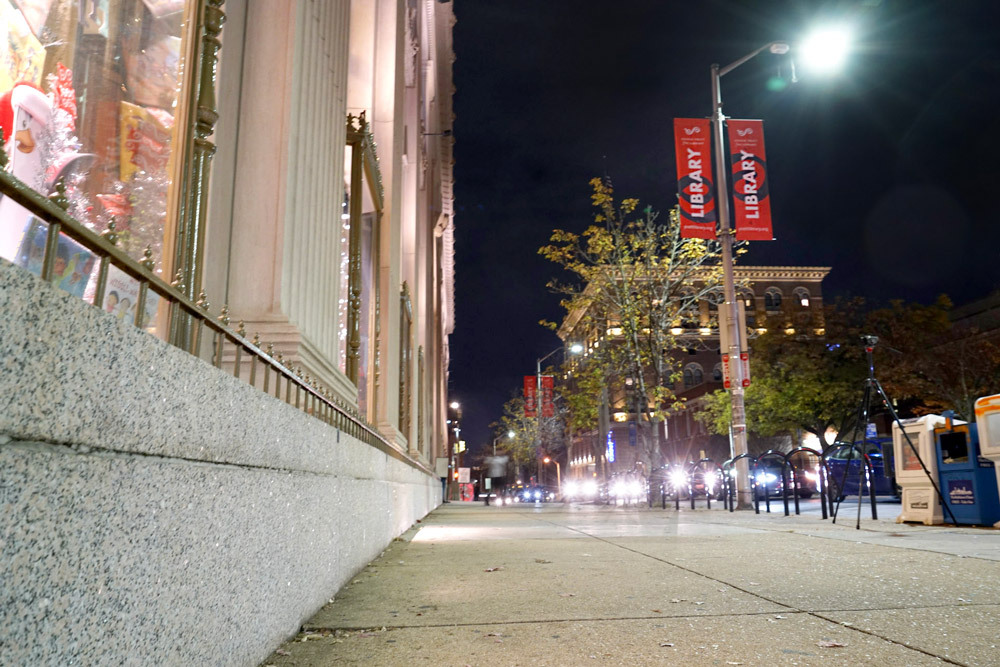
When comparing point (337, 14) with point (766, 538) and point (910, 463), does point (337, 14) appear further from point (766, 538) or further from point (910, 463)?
point (910, 463)

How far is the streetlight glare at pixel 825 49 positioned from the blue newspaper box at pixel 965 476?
1335 cm

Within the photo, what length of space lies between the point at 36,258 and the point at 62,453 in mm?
1349

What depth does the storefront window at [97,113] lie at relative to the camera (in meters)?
3.05

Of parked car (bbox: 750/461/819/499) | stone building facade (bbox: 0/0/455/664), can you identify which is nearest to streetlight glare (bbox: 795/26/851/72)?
parked car (bbox: 750/461/819/499)

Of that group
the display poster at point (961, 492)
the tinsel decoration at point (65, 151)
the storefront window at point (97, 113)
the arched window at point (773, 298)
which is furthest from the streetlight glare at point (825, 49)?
the arched window at point (773, 298)

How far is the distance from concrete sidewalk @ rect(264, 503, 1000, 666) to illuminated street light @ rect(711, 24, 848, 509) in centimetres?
1211

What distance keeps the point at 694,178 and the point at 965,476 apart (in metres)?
12.1

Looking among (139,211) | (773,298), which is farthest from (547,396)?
(139,211)

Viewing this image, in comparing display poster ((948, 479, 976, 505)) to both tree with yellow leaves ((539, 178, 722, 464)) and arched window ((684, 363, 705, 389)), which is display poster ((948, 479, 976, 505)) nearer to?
tree with yellow leaves ((539, 178, 722, 464))

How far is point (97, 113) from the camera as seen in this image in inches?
144

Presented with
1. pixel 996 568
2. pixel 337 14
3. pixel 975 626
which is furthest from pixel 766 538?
pixel 337 14

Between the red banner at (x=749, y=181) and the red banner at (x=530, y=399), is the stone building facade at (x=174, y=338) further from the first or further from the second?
the red banner at (x=530, y=399)

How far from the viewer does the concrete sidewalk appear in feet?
10.4

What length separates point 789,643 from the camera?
3.29 m
